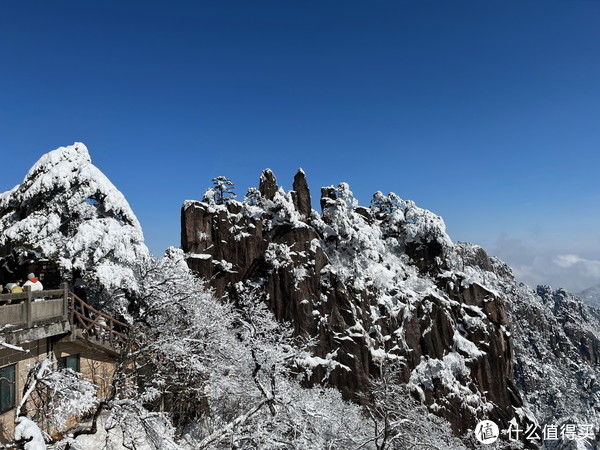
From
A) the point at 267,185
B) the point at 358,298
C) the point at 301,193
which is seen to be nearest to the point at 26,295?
the point at 358,298

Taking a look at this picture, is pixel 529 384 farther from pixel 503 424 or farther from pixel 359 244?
pixel 359 244

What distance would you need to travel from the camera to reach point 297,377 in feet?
136

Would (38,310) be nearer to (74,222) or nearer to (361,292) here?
(74,222)

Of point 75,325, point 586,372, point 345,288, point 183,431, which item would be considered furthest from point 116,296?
point 586,372

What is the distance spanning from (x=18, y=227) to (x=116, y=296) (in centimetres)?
568

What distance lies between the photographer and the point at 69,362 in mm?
16875

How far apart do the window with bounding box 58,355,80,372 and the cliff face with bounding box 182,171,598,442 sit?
1186 inches

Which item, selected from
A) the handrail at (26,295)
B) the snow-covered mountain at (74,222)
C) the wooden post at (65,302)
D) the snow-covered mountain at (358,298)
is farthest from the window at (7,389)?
the snow-covered mountain at (358,298)

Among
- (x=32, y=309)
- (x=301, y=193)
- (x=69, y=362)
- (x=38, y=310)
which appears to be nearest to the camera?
(x=32, y=309)

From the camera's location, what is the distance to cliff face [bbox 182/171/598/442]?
4784cm

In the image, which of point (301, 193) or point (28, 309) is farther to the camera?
point (301, 193)

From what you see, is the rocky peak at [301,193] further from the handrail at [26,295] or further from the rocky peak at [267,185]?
the handrail at [26,295]

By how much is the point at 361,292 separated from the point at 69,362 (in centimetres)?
3773

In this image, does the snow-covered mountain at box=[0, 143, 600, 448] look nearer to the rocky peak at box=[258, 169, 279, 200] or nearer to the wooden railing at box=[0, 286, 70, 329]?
the rocky peak at box=[258, 169, 279, 200]
